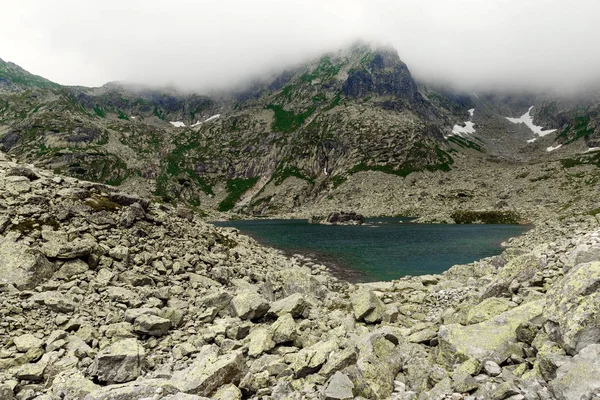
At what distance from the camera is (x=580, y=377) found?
251 inches

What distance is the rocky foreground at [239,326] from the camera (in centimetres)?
848

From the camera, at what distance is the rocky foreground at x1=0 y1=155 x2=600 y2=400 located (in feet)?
27.8

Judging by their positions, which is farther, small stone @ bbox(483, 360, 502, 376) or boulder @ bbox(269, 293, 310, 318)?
boulder @ bbox(269, 293, 310, 318)

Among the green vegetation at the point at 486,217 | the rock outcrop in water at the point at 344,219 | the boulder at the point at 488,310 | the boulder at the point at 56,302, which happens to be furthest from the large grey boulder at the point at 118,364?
the green vegetation at the point at 486,217

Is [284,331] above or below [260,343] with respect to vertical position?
above

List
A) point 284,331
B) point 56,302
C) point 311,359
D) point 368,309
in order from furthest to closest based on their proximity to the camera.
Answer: point 368,309
point 56,302
point 284,331
point 311,359

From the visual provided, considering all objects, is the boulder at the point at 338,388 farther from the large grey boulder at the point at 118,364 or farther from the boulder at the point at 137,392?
the large grey boulder at the point at 118,364

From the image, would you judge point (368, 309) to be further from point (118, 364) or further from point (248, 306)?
point (118, 364)

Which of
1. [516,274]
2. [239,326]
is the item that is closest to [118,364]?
[239,326]

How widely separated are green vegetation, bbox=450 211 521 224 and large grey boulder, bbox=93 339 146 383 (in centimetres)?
14079

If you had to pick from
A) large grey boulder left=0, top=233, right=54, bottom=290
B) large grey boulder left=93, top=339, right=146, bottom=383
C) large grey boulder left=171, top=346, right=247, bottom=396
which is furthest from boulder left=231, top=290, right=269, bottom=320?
→ large grey boulder left=0, top=233, right=54, bottom=290

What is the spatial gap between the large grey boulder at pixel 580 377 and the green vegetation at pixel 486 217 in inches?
5473

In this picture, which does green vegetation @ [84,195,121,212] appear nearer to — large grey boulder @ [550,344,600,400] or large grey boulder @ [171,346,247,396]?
large grey boulder @ [171,346,247,396]

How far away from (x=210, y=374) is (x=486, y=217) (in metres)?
150
